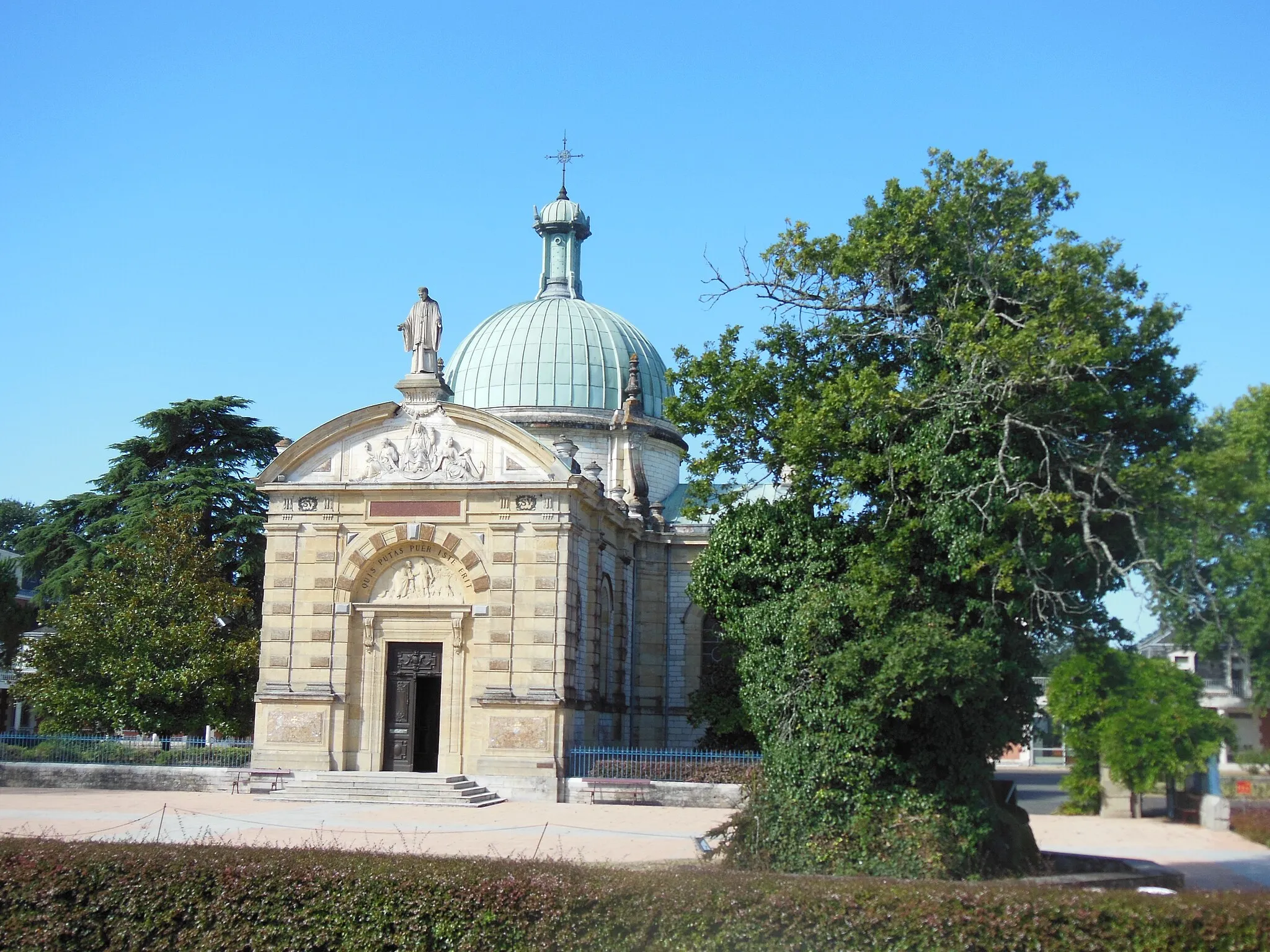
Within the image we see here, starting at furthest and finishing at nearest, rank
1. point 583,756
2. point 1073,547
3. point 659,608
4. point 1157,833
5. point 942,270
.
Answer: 1. point 659,608
2. point 583,756
3. point 1157,833
4. point 942,270
5. point 1073,547

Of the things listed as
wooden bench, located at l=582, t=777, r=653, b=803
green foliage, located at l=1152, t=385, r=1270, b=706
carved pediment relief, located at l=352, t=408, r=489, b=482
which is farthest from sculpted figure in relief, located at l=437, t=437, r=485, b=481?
green foliage, located at l=1152, t=385, r=1270, b=706

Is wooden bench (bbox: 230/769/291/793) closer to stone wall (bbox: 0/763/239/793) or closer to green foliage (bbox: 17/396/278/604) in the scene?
stone wall (bbox: 0/763/239/793)

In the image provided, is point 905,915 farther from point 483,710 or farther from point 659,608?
point 659,608

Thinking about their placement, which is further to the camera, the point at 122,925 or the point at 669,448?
the point at 669,448

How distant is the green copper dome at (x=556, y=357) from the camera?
1558 inches

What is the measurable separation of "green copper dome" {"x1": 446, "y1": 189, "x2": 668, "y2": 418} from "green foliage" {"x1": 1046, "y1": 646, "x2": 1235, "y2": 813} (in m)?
19.2

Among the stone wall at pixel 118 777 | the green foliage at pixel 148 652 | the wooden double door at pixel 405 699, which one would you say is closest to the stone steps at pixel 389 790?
the wooden double door at pixel 405 699

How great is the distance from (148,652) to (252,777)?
5.76 metres

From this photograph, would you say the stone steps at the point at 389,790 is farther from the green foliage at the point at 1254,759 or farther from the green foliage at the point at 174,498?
the green foliage at the point at 1254,759

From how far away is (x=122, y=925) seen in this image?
41.4 feet

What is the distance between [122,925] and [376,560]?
17.4 metres

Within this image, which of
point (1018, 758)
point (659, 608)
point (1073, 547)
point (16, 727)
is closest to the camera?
point (1073, 547)

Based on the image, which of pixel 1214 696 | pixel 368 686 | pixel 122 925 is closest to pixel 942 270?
pixel 1214 696

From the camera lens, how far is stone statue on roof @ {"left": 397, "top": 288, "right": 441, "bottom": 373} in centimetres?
3048
